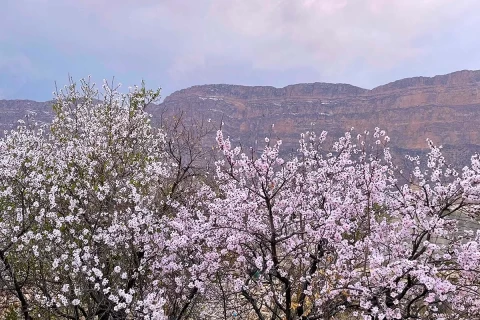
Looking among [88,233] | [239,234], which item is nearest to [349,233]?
[239,234]

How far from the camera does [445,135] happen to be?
198 metres

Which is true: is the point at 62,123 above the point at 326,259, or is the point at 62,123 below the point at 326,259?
above

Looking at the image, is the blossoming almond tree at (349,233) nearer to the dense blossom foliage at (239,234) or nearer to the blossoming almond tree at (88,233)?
the dense blossom foliage at (239,234)

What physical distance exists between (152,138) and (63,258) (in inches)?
260

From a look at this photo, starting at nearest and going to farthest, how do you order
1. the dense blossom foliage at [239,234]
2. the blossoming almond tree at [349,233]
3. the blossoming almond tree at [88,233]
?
1. the blossoming almond tree at [349,233]
2. the dense blossom foliage at [239,234]
3. the blossoming almond tree at [88,233]

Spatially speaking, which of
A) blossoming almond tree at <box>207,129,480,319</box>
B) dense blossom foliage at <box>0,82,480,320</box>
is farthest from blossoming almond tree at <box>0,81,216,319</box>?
blossoming almond tree at <box>207,129,480,319</box>

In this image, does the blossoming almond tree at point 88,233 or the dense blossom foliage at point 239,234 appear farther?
the blossoming almond tree at point 88,233

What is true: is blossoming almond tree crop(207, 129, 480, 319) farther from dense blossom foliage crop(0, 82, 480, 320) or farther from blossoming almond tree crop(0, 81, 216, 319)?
blossoming almond tree crop(0, 81, 216, 319)

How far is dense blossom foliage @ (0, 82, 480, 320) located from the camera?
821cm

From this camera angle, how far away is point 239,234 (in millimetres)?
9156

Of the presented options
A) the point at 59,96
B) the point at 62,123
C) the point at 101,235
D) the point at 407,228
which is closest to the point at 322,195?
the point at 407,228

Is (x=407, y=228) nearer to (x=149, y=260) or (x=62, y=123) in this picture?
(x=149, y=260)

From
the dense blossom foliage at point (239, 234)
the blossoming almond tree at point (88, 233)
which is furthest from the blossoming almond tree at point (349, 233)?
the blossoming almond tree at point (88, 233)

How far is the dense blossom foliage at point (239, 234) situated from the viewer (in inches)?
323
